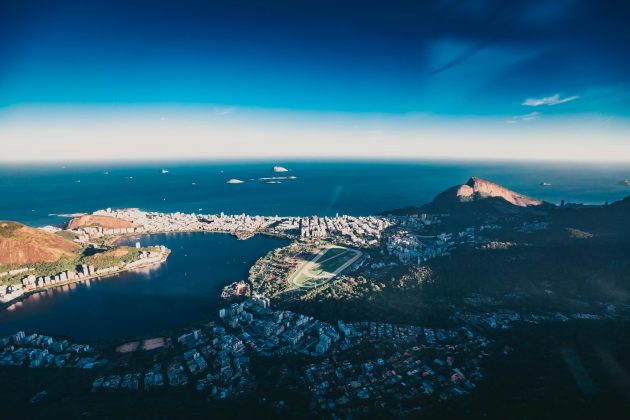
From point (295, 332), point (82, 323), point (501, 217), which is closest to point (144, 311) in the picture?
point (82, 323)

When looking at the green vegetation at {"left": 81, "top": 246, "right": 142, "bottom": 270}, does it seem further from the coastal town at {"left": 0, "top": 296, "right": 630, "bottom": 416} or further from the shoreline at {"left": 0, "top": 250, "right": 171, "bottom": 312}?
the coastal town at {"left": 0, "top": 296, "right": 630, "bottom": 416}

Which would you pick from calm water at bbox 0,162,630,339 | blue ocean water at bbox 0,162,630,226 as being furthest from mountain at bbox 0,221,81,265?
blue ocean water at bbox 0,162,630,226

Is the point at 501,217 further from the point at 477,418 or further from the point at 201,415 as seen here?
the point at 201,415

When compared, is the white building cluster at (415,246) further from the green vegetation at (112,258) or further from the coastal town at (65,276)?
the green vegetation at (112,258)

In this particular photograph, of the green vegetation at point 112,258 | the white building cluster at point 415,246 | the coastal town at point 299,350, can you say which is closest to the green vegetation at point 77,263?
the green vegetation at point 112,258

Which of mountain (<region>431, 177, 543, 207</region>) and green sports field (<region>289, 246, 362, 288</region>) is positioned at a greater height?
mountain (<region>431, 177, 543, 207</region>)

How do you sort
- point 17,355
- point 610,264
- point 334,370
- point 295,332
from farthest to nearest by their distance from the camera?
point 610,264, point 295,332, point 17,355, point 334,370
